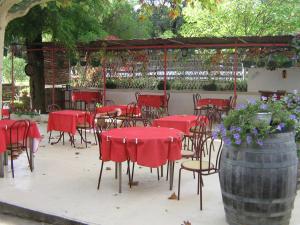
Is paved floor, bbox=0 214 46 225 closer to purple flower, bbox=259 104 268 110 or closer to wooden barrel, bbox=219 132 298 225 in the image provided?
wooden barrel, bbox=219 132 298 225

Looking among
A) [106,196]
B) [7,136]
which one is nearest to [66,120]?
[7,136]

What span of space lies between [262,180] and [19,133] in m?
3.87

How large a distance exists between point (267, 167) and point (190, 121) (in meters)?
4.04

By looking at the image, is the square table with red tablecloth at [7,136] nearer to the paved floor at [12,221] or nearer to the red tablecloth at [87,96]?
the paved floor at [12,221]

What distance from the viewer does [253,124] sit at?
14.1 feet

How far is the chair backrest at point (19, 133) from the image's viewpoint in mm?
6750

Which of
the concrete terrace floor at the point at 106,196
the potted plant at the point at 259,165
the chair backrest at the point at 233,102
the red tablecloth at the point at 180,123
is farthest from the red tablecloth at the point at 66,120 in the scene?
the potted plant at the point at 259,165

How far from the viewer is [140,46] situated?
13.6 metres

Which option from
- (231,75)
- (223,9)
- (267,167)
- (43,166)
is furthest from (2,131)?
(223,9)

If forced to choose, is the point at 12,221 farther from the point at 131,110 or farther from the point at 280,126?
the point at 131,110

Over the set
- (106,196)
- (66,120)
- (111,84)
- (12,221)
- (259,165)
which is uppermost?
(111,84)

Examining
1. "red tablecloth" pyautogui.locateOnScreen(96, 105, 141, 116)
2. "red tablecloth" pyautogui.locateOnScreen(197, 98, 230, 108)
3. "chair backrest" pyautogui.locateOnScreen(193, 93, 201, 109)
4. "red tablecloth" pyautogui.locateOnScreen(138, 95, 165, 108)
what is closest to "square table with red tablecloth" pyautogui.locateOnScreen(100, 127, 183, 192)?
"red tablecloth" pyautogui.locateOnScreen(96, 105, 141, 116)

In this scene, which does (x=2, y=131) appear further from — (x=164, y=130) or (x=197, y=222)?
(x=197, y=222)

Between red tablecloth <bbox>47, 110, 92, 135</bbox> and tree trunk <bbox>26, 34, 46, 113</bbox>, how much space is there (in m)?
4.86
